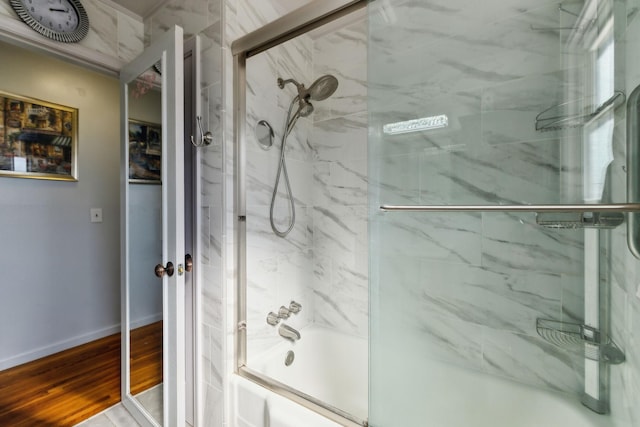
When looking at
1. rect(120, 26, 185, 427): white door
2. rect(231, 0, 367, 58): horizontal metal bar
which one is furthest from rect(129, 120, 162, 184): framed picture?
rect(231, 0, 367, 58): horizontal metal bar

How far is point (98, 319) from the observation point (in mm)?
2443

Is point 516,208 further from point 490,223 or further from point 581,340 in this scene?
point 581,340

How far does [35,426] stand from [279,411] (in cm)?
139

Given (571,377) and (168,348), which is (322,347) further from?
(571,377)

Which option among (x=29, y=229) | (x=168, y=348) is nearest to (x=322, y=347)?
(x=168, y=348)

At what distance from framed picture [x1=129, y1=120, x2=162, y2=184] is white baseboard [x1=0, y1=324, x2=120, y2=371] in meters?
1.70

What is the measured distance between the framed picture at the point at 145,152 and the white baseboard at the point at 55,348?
170 centimetres

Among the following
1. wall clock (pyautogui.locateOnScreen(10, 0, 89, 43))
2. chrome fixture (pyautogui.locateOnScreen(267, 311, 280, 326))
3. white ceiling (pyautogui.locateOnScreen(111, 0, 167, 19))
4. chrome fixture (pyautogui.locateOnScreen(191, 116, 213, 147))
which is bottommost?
chrome fixture (pyautogui.locateOnScreen(267, 311, 280, 326))

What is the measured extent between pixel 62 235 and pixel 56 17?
1.58 m

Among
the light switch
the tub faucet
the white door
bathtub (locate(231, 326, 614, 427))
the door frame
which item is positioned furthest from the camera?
the light switch

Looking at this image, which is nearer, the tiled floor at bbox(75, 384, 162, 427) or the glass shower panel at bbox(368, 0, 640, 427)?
the glass shower panel at bbox(368, 0, 640, 427)

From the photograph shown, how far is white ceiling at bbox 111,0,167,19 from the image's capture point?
1.60 meters

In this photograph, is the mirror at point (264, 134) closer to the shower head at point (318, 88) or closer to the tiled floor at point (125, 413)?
the shower head at point (318, 88)

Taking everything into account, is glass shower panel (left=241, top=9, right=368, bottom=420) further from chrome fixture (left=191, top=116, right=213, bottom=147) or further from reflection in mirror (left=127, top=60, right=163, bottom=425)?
reflection in mirror (left=127, top=60, right=163, bottom=425)
